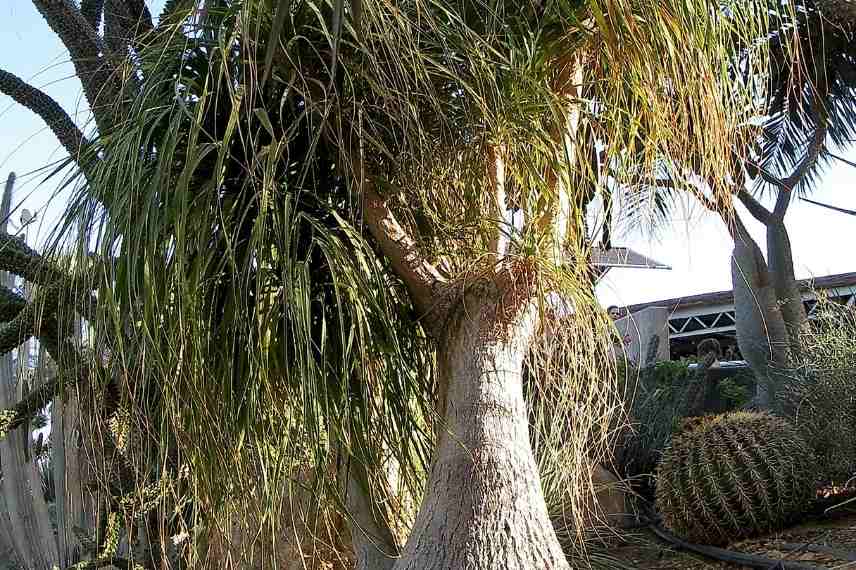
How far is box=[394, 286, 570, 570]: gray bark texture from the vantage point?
1214 millimetres

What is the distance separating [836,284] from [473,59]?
760cm

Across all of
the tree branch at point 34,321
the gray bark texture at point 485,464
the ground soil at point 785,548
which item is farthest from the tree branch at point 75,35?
the ground soil at point 785,548

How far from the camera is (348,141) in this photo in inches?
57.9

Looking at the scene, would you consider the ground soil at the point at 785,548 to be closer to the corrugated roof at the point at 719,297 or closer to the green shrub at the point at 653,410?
the green shrub at the point at 653,410

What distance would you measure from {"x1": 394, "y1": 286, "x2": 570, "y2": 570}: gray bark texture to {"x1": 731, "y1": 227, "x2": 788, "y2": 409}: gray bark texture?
4530 millimetres

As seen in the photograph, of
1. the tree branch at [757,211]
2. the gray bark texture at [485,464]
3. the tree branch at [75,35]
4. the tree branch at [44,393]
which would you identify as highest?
the tree branch at [757,211]

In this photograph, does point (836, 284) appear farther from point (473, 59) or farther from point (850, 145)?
point (473, 59)

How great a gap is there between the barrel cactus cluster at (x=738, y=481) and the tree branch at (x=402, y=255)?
9.49ft

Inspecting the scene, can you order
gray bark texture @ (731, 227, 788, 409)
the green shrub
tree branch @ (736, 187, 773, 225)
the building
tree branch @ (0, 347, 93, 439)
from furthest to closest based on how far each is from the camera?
1. the building
2. tree branch @ (736, 187, 773, 225)
3. gray bark texture @ (731, 227, 788, 409)
4. the green shrub
5. tree branch @ (0, 347, 93, 439)

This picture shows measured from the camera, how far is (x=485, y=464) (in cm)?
126

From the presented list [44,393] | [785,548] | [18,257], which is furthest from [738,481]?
[18,257]

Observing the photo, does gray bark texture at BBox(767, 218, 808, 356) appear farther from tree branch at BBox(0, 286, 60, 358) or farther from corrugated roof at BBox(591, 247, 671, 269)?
tree branch at BBox(0, 286, 60, 358)

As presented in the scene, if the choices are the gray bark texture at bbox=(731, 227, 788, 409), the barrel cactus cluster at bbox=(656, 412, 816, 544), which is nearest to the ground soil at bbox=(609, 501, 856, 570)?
the barrel cactus cluster at bbox=(656, 412, 816, 544)

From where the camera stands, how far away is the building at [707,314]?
8.02m
